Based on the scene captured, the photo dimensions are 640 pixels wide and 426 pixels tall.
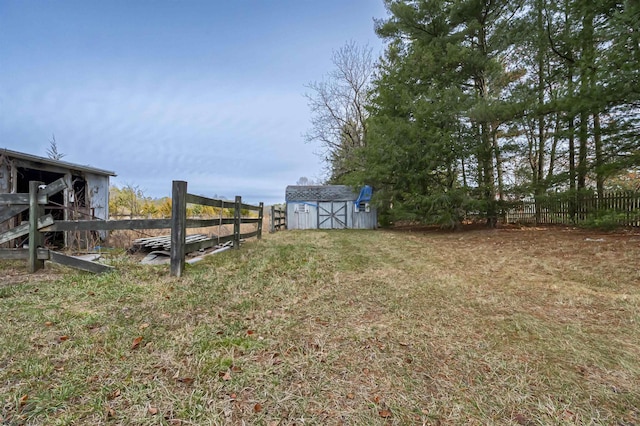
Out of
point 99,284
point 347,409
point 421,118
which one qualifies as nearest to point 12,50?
point 99,284

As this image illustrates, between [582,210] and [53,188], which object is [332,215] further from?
[53,188]

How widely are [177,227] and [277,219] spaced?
12.3 m

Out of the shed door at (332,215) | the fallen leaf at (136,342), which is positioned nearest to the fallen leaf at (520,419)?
the fallen leaf at (136,342)

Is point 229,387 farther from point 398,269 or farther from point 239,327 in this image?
point 398,269

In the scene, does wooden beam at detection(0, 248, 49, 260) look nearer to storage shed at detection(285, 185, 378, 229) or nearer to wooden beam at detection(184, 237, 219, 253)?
wooden beam at detection(184, 237, 219, 253)

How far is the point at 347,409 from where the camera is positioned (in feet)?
4.67

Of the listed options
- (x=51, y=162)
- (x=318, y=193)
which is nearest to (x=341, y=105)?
(x=318, y=193)

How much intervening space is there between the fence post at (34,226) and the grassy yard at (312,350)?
0.23 meters

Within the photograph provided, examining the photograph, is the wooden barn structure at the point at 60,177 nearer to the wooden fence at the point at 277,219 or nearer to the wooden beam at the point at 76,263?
the wooden beam at the point at 76,263

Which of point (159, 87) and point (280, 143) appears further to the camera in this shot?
point (280, 143)

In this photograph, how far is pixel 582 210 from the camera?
33.7ft

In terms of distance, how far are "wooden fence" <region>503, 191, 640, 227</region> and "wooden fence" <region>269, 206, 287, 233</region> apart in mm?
10763

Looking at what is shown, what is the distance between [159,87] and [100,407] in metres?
12.2

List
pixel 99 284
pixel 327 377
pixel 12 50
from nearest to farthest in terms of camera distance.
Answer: pixel 327 377 < pixel 99 284 < pixel 12 50
